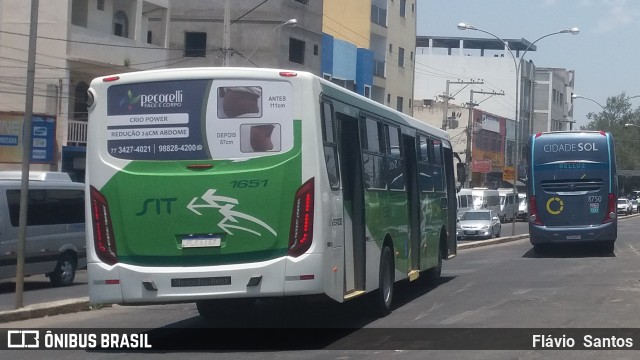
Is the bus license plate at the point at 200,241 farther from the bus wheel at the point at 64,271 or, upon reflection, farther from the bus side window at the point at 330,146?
the bus wheel at the point at 64,271

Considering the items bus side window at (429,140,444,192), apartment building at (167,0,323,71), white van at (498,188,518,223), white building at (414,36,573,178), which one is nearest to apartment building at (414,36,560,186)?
white building at (414,36,573,178)

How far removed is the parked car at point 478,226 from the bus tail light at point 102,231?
118ft

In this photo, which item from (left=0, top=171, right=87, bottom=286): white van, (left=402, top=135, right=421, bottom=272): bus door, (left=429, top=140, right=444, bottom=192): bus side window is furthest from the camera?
(left=0, top=171, right=87, bottom=286): white van

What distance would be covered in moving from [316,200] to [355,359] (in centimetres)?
184

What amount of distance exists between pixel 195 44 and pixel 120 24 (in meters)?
10.9

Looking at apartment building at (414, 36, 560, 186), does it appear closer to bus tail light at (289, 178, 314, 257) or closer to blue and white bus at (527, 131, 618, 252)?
blue and white bus at (527, 131, 618, 252)

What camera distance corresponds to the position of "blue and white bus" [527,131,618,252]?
93.2 feet

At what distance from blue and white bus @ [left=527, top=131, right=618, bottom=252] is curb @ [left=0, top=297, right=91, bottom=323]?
16161 mm

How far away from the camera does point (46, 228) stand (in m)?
21.4

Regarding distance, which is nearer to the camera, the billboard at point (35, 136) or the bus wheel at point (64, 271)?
the bus wheel at point (64, 271)

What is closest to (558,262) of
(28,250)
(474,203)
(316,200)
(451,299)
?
(451,299)

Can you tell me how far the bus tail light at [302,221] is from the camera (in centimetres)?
1133

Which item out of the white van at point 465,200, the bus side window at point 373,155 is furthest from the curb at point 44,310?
the white van at point 465,200

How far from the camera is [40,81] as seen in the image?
3562cm
